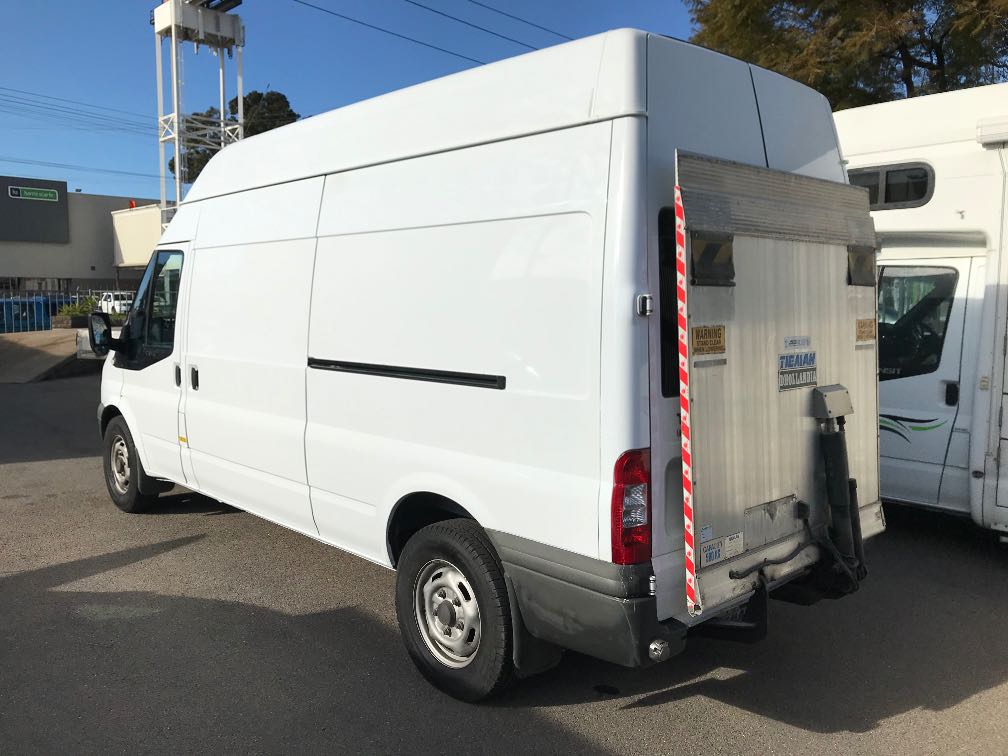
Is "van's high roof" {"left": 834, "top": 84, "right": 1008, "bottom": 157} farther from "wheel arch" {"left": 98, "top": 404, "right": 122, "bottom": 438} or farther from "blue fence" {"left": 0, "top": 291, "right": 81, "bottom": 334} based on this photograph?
"blue fence" {"left": 0, "top": 291, "right": 81, "bottom": 334}

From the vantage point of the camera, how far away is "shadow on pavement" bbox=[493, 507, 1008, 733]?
393cm

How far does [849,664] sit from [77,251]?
1908 inches

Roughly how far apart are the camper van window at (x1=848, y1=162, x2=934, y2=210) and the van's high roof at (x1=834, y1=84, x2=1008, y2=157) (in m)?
0.15

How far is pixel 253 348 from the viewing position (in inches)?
203

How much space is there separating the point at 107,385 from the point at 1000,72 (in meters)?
12.5

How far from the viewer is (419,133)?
4105 millimetres

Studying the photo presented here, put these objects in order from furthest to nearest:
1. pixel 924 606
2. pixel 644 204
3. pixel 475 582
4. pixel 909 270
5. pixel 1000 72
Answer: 1. pixel 1000 72
2. pixel 909 270
3. pixel 924 606
4. pixel 475 582
5. pixel 644 204

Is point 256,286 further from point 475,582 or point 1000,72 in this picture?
point 1000,72

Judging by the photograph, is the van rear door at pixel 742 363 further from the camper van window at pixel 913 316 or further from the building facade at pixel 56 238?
the building facade at pixel 56 238

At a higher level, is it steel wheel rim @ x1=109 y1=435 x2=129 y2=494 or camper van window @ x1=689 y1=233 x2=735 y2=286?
camper van window @ x1=689 y1=233 x2=735 y2=286

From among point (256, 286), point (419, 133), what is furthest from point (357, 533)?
point (419, 133)

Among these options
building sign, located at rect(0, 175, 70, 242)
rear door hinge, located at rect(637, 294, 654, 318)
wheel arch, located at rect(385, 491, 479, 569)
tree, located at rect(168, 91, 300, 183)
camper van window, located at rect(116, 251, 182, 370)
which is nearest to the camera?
rear door hinge, located at rect(637, 294, 654, 318)

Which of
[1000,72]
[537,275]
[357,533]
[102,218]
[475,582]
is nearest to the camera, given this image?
[537,275]

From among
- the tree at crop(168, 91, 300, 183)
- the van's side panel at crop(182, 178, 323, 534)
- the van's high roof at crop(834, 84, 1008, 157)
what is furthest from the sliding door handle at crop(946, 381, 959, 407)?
the tree at crop(168, 91, 300, 183)
